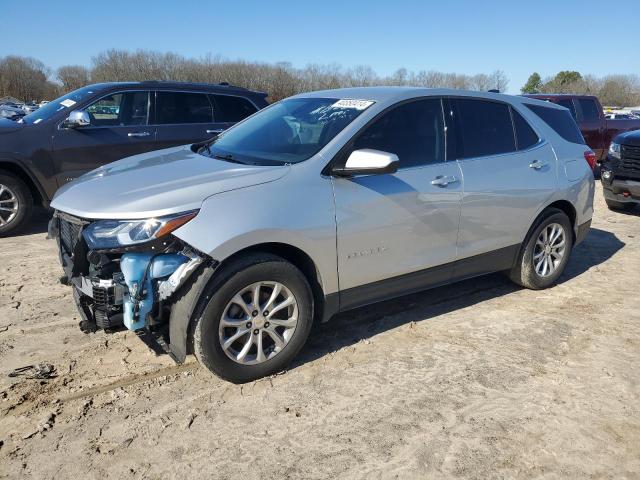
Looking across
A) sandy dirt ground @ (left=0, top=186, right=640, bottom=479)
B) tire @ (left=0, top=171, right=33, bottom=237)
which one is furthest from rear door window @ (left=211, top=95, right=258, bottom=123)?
sandy dirt ground @ (left=0, top=186, right=640, bottom=479)

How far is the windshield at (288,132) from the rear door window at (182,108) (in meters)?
3.17

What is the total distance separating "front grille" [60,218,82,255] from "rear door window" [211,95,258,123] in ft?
14.8

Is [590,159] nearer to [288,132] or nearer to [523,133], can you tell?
[523,133]

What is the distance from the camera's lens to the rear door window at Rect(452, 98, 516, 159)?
4212mm

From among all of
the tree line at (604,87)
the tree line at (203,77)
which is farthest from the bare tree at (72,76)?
the tree line at (604,87)

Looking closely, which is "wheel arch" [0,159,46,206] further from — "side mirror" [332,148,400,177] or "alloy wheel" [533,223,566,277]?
"alloy wheel" [533,223,566,277]

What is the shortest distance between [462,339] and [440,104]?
1827 millimetres

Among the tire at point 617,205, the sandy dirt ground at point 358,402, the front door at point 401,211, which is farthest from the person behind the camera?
the tire at point 617,205

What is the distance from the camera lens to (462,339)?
4012 millimetres

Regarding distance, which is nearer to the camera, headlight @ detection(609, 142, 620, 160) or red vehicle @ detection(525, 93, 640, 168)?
headlight @ detection(609, 142, 620, 160)

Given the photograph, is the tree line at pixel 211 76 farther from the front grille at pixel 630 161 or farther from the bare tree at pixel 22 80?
the front grille at pixel 630 161

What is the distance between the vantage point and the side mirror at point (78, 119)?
6340 millimetres

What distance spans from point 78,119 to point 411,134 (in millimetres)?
4362

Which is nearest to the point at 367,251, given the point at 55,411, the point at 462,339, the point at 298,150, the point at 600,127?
the point at 298,150
